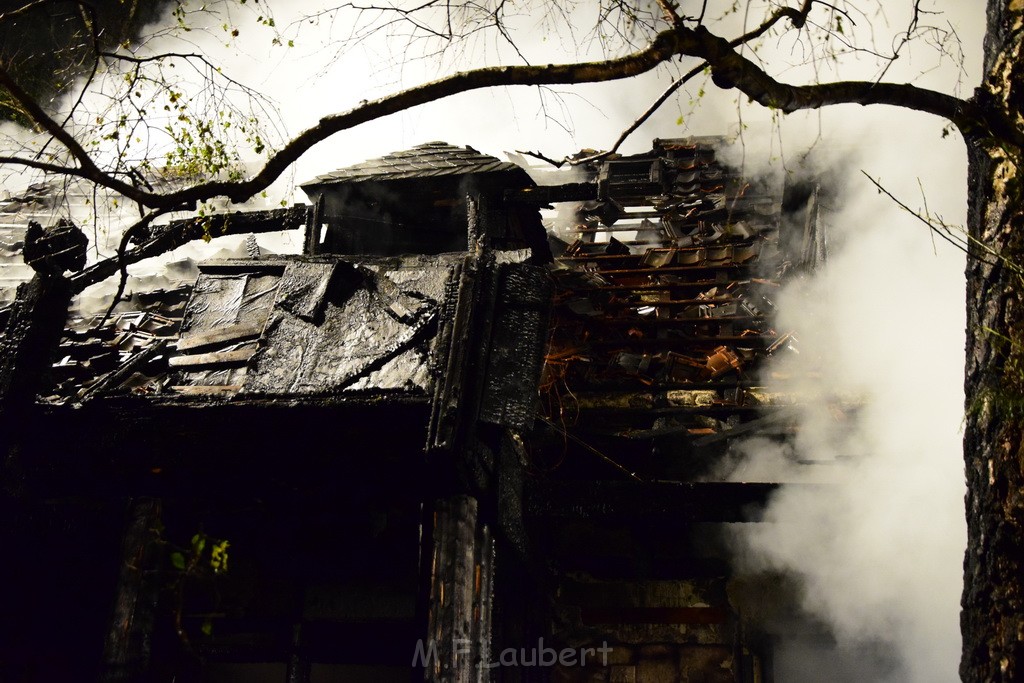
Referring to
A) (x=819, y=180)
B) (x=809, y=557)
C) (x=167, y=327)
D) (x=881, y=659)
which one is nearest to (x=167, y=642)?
(x=167, y=327)

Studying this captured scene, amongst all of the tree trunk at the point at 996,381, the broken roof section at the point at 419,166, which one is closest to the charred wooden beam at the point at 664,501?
the tree trunk at the point at 996,381

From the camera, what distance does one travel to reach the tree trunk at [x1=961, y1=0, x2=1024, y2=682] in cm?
327

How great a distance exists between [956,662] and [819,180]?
24.6 feet

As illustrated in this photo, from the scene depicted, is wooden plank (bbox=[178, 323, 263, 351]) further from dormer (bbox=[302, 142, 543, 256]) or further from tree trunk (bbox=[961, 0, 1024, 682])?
tree trunk (bbox=[961, 0, 1024, 682])

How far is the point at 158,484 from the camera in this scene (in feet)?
25.2

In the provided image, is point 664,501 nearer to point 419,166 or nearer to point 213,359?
point 213,359

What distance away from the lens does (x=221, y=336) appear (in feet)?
27.3

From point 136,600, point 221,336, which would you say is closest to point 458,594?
point 136,600

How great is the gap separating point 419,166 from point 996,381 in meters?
8.36

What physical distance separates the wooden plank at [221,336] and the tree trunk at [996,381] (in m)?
6.70

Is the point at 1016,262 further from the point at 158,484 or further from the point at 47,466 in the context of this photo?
the point at 47,466

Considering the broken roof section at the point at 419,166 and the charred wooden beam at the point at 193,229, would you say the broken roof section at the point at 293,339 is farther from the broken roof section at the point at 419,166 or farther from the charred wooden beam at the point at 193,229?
the broken roof section at the point at 419,166

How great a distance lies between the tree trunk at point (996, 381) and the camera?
327cm

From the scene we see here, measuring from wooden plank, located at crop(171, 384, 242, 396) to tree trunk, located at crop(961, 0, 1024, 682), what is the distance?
6.08m
